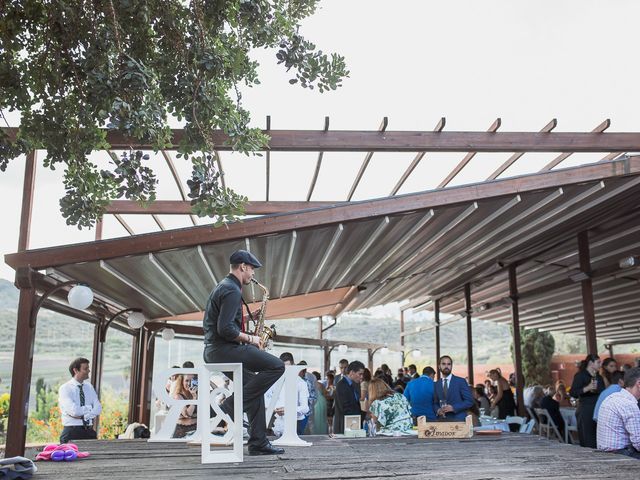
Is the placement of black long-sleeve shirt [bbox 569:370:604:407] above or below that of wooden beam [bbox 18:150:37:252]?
below

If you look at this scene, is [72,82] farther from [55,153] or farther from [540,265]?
[540,265]

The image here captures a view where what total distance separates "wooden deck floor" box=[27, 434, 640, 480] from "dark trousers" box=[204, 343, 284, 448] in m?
0.26

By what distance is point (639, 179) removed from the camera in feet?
27.0

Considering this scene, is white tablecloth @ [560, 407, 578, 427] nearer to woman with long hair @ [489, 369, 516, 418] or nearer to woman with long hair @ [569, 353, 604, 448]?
woman with long hair @ [489, 369, 516, 418]

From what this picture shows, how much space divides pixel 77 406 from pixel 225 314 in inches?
159

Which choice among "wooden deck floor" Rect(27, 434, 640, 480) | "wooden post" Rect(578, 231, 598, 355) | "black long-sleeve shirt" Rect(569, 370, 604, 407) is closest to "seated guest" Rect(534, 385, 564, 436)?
"wooden post" Rect(578, 231, 598, 355)

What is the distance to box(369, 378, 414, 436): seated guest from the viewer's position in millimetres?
6734

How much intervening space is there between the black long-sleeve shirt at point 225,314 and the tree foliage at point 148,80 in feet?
2.03

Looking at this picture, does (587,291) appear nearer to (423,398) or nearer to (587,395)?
(587,395)

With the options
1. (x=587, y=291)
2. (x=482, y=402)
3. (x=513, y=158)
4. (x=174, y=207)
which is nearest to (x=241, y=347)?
(x=513, y=158)

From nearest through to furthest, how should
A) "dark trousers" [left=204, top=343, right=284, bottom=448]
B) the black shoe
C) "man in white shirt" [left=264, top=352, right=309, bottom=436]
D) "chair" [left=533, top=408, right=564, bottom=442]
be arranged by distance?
1. "dark trousers" [left=204, top=343, right=284, bottom=448]
2. the black shoe
3. "man in white shirt" [left=264, top=352, right=309, bottom=436]
4. "chair" [left=533, top=408, right=564, bottom=442]

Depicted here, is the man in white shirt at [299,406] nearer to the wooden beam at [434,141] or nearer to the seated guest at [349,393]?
the seated guest at [349,393]

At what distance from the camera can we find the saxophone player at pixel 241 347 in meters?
4.25

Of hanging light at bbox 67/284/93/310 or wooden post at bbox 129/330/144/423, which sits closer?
hanging light at bbox 67/284/93/310
